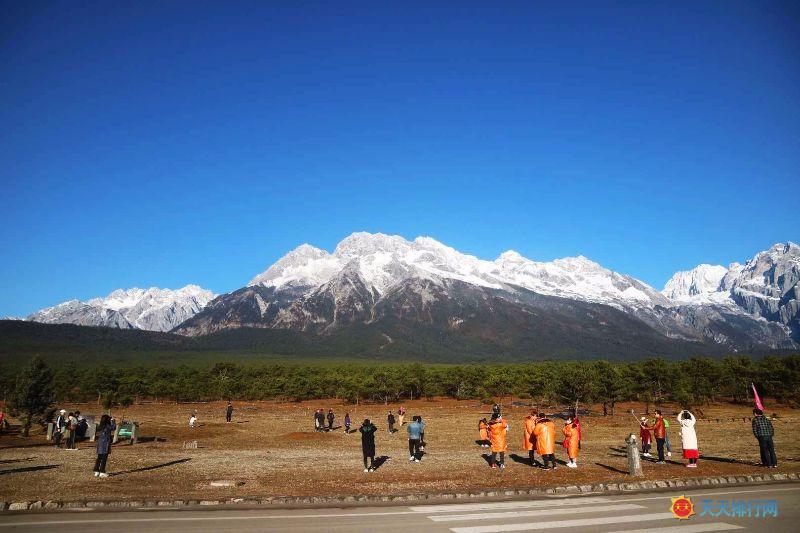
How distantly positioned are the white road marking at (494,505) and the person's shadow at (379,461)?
7.84 meters

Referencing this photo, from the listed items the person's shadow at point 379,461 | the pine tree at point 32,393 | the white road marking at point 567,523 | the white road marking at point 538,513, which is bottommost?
the person's shadow at point 379,461

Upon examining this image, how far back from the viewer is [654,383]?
247ft

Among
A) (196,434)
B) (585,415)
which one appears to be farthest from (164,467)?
(585,415)

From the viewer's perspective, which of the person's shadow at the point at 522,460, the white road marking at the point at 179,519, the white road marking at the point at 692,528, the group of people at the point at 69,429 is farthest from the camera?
the group of people at the point at 69,429

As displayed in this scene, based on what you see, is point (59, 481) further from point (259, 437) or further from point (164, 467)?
point (259, 437)

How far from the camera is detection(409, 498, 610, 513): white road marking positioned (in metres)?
14.3

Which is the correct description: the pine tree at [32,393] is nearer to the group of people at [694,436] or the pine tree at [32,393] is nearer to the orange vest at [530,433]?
the orange vest at [530,433]

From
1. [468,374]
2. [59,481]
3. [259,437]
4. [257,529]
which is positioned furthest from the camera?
[468,374]

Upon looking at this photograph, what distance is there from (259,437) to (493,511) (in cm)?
2805

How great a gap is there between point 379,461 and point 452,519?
11.7 meters

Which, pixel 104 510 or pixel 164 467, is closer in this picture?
pixel 104 510

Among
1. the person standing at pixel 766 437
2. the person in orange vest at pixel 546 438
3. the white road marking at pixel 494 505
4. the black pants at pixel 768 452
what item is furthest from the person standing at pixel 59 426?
the black pants at pixel 768 452

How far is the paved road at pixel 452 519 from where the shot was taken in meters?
12.2

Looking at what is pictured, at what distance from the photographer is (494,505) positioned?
14773 millimetres
